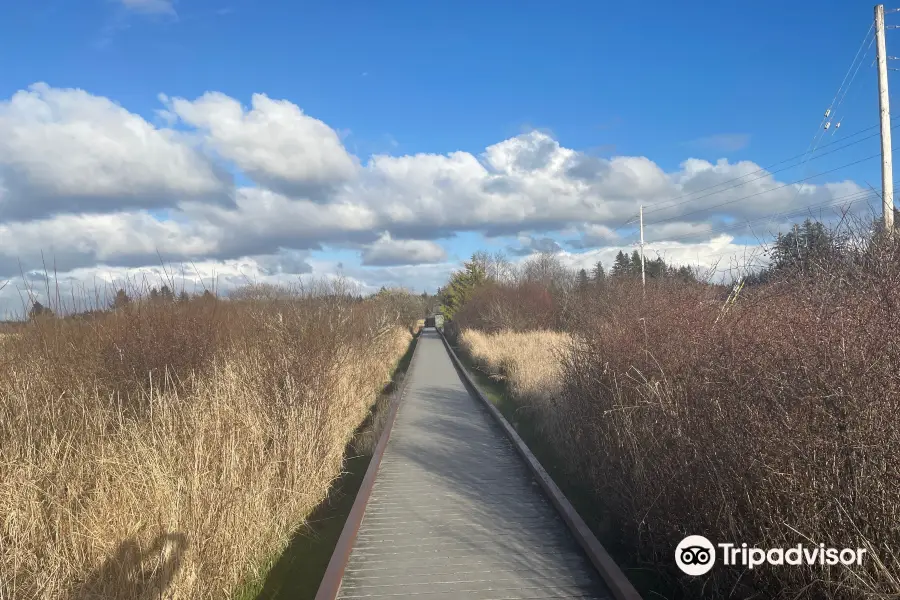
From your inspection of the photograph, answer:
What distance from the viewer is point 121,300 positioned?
903 centimetres

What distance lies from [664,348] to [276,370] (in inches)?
227

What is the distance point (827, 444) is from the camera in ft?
10.7

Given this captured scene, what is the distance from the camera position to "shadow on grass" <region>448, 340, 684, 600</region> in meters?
4.93

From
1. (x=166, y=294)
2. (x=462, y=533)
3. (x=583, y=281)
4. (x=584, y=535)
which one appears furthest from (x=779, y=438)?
(x=583, y=281)

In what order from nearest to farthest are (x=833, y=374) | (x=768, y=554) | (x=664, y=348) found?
1. (x=833, y=374)
2. (x=768, y=554)
3. (x=664, y=348)

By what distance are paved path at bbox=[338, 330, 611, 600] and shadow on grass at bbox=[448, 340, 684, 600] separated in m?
0.32

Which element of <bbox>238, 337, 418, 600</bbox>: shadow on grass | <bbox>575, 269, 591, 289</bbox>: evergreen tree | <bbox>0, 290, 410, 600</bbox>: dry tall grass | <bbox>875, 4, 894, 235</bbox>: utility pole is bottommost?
<bbox>238, 337, 418, 600</bbox>: shadow on grass

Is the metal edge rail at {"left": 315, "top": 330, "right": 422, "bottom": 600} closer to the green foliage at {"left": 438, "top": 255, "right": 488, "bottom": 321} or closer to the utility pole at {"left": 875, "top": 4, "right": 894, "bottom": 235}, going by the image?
the utility pole at {"left": 875, "top": 4, "right": 894, "bottom": 235}

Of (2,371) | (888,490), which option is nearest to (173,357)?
(2,371)

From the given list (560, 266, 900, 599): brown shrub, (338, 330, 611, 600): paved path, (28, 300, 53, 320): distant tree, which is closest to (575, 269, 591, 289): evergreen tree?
(338, 330, 611, 600): paved path

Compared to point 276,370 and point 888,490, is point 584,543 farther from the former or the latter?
point 276,370

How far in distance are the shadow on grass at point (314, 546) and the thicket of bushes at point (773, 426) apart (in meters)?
2.92

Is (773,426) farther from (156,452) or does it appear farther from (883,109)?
(883,109)

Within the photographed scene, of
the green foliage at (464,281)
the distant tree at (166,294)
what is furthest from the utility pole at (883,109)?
the green foliage at (464,281)
